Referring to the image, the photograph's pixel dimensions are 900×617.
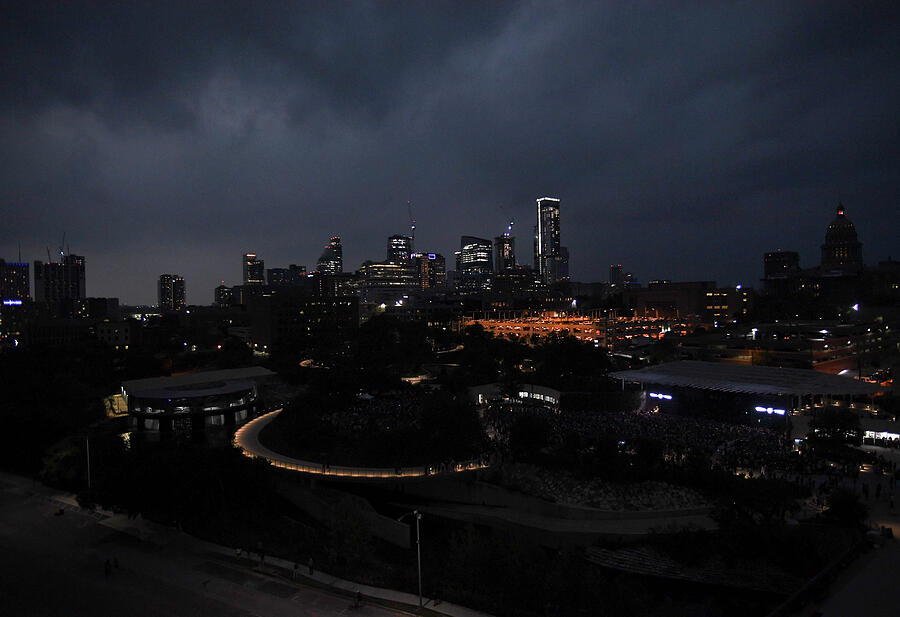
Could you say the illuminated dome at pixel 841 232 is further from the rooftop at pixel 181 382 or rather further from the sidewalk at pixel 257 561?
the sidewalk at pixel 257 561

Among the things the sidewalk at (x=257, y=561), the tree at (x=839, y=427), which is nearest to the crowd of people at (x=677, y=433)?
the tree at (x=839, y=427)

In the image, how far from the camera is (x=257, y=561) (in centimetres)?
1911

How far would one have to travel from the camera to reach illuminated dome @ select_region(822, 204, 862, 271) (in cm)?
13288

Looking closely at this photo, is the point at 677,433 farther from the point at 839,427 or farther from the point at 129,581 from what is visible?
the point at 129,581

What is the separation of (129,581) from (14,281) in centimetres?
21192

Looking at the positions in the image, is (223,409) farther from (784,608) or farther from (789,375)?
(789,375)

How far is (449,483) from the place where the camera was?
2581 centimetres

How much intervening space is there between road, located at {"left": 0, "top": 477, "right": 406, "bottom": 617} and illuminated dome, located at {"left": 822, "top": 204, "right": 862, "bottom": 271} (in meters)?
151

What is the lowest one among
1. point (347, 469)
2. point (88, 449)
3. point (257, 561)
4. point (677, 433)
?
point (257, 561)

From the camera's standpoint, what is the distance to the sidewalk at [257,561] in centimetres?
1588

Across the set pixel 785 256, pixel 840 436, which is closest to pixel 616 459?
pixel 840 436

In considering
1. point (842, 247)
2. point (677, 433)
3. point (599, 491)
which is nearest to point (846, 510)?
point (599, 491)

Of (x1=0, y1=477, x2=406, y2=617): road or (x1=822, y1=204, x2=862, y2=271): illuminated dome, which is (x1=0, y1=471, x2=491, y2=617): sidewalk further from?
(x1=822, y1=204, x2=862, y2=271): illuminated dome

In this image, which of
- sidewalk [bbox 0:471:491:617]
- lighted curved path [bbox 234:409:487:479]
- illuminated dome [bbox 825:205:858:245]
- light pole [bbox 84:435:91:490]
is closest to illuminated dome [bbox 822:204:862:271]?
illuminated dome [bbox 825:205:858:245]
